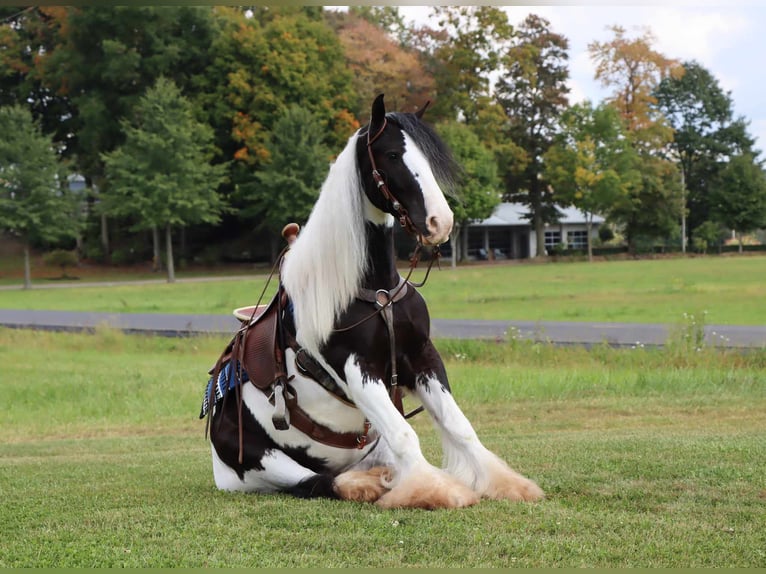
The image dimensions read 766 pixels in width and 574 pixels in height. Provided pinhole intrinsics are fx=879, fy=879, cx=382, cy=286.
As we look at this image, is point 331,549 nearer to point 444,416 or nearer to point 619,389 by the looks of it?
point 444,416

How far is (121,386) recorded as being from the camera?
522 inches

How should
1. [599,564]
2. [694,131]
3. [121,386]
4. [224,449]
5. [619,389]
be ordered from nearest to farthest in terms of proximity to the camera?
[599,564], [224,449], [619,389], [121,386], [694,131]

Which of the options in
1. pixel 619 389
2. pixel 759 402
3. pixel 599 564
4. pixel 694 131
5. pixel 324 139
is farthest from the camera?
pixel 694 131

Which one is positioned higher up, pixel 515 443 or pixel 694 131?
pixel 694 131

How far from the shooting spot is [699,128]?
7762cm

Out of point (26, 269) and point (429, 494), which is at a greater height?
point (26, 269)

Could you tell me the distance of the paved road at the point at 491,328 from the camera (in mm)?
16281

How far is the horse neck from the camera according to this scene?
4691 mm

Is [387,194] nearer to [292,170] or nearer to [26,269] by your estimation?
[26,269]

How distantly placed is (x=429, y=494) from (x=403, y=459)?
0.73ft

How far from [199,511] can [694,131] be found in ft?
259

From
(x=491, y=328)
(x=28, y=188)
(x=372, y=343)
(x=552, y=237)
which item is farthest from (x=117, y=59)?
(x=372, y=343)

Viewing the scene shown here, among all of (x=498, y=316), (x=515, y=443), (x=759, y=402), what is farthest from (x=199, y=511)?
(x=498, y=316)

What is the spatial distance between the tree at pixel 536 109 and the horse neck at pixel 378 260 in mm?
62305
